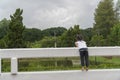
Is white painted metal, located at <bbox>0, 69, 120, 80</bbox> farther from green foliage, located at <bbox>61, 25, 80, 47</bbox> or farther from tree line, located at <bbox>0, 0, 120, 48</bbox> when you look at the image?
green foliage, located at <bbox>61, 25, 80, 47</bbox>

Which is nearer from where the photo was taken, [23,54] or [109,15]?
[23,54]

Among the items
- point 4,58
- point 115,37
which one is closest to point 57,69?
point 4,58

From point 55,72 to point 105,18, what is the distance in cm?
6373

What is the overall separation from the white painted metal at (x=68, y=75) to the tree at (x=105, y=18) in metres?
62.1

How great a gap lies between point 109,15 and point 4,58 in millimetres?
64541

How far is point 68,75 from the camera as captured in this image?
29.7ft

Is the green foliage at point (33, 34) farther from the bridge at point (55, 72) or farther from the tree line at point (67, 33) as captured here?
the bridge at point (55, 72)

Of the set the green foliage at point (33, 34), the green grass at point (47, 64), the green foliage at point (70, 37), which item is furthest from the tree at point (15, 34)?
the green grass at point (47, 64)

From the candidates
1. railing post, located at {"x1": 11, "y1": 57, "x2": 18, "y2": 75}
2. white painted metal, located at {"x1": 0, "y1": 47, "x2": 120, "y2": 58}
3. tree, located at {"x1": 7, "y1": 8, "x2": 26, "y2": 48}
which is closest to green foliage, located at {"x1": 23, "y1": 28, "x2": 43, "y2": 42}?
tree, located at {"x1": 7, "y1": 8, "x2": 26, "y2": 48}

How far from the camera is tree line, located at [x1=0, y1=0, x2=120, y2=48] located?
42.1m

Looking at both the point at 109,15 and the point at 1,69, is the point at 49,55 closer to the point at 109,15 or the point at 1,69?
the point at 1,69

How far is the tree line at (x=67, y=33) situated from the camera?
4212cm

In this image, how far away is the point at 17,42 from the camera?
1625 inches

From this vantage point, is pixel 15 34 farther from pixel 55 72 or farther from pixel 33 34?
pixel 55 72
